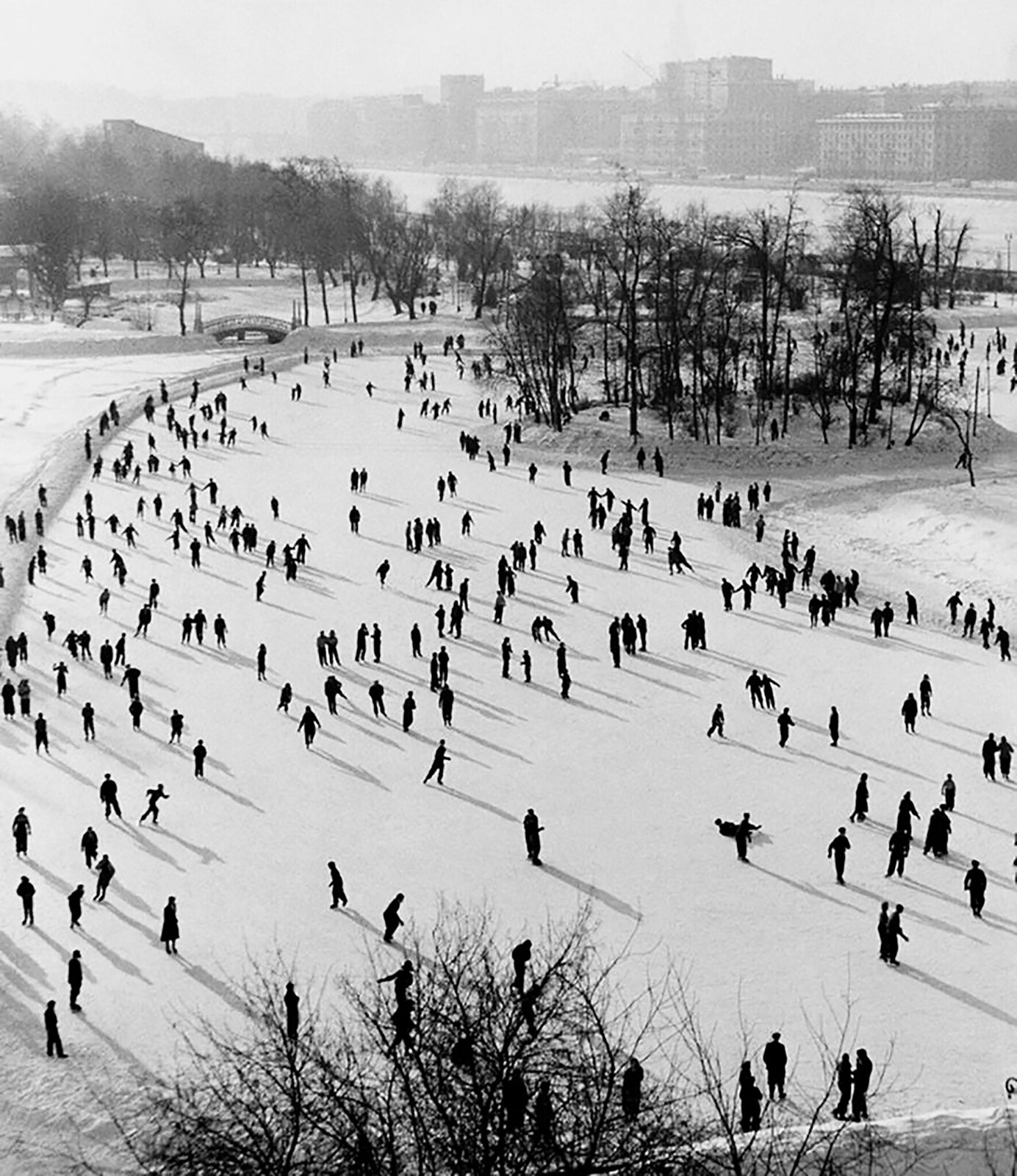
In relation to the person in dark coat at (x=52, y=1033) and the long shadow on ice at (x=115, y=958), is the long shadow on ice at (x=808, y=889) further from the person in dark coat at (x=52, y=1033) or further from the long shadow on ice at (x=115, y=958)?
the person in dark coat at (x=52, y=1033)

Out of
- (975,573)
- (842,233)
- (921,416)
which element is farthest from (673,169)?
(975,573)

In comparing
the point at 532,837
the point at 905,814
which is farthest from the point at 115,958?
the point at 905,814

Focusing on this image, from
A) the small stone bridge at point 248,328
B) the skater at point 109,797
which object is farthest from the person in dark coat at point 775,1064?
the small stone bridge at point 248,328

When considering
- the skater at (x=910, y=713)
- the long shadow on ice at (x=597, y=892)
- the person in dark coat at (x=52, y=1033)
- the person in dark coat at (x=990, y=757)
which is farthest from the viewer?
the skater at (x=910, y=713)

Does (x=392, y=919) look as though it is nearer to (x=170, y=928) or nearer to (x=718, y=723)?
(x=170, y=928)

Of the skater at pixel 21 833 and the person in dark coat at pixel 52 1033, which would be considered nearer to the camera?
the person in dark coat at pixel 52 1033

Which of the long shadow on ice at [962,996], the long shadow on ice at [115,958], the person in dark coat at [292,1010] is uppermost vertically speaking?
the person in dark coat at [292,1010]
